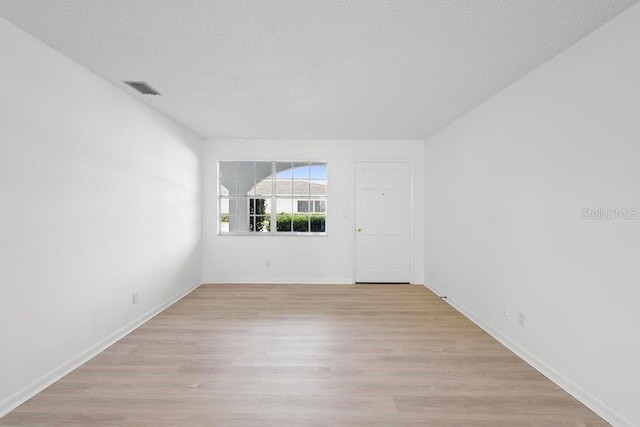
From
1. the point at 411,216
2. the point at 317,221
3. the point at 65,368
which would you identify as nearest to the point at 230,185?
the point at 317,221

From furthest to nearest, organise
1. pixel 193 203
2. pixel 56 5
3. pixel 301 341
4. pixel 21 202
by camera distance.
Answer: pixel 193 203 < pixel 301 341 < pixel 21 202 < pixel 56 5

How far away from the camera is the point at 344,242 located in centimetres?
556

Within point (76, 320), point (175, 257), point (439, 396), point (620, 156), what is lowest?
point (439, 396)

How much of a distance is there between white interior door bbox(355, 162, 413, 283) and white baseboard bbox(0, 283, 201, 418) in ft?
11.2

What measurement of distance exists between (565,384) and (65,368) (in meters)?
3.87

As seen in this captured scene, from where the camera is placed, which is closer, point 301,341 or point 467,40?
point 467,40

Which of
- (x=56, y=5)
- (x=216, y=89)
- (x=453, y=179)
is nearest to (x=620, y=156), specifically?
(x=453, y=179)

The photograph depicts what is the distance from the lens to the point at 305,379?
8.05 ft

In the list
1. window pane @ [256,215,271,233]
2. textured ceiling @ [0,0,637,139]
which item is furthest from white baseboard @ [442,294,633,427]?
window pane @ [256,215,271,233]

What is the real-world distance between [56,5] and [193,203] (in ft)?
11.2

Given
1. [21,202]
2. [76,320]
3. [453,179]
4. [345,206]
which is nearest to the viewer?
[21,202]

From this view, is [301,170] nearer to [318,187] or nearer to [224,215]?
[318,187]

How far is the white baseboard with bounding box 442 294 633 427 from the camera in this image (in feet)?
6.44

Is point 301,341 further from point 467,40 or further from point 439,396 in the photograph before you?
point 467,40
